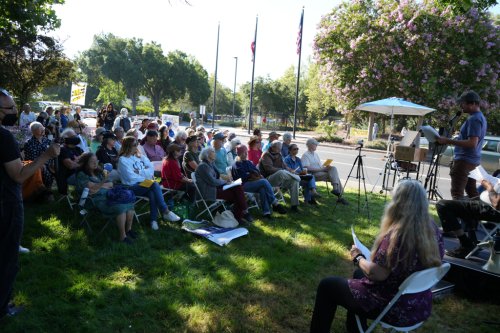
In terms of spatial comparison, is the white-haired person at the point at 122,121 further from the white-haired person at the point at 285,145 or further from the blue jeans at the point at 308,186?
the blue jeans at the point at 308,186

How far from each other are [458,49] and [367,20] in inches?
208

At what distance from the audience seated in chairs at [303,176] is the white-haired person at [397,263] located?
4.86 metres

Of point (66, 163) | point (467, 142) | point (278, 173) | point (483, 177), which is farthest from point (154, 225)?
point (467, 142)

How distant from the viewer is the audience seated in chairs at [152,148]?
7621 millimetres

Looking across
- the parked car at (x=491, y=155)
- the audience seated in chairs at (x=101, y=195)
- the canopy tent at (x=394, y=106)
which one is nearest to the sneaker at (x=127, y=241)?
the audience seated in chairs at (x=101, y=195)

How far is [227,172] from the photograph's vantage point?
278 inches

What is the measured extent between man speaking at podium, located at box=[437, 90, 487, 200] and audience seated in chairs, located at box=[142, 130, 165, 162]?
527 cm

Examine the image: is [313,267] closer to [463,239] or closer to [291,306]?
[291,306]

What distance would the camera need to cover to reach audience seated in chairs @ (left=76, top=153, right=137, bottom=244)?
4.77m

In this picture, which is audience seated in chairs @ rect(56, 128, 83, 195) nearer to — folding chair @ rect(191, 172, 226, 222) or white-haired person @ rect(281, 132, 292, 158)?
folding chair @ rect(191, 172, 226, 222)

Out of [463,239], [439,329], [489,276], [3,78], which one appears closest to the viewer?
[439,329]

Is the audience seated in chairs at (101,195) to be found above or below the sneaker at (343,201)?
above

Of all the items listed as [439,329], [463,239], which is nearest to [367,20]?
[463,239]

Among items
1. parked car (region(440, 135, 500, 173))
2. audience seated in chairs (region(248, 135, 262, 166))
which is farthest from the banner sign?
parked car (region(440, 135, 500, 173))
